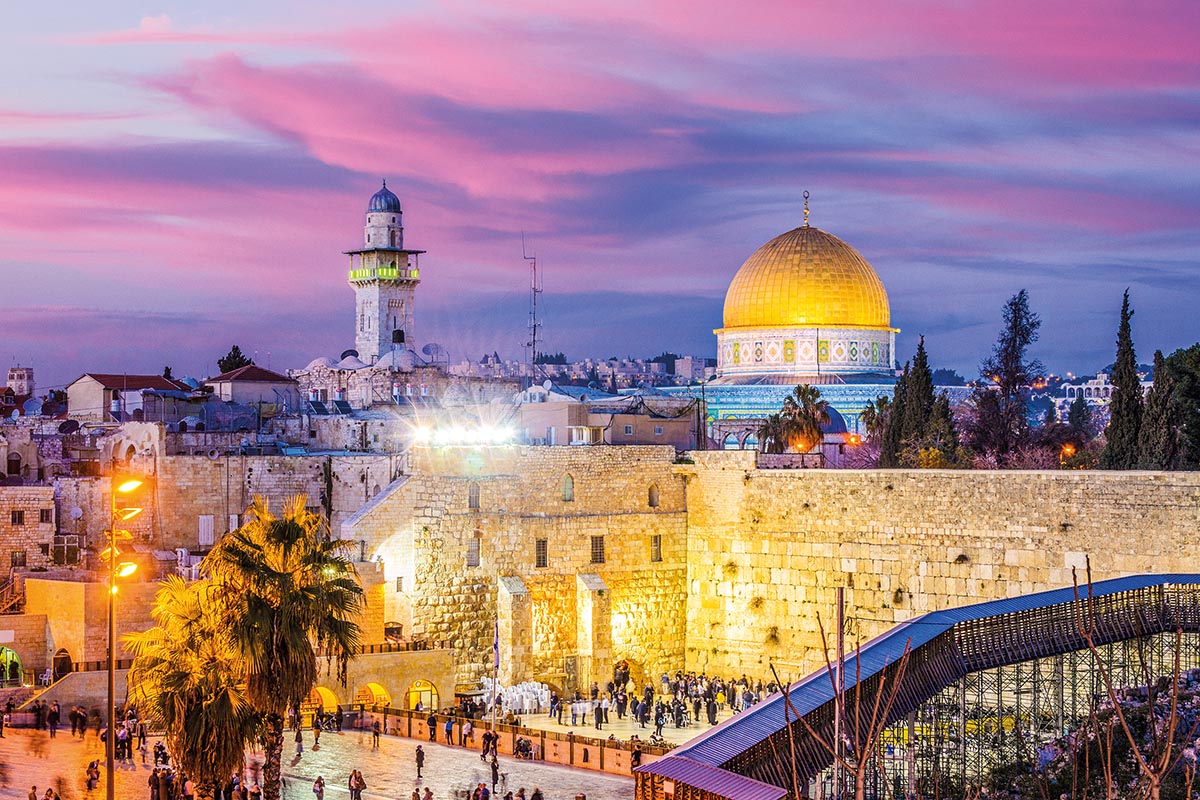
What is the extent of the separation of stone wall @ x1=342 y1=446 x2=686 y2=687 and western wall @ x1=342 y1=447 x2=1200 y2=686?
0.12ft

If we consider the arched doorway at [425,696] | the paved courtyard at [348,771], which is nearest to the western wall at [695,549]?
the arched doorway at [425,696]

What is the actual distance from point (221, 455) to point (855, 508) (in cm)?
1792

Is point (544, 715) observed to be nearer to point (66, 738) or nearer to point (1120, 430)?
point (66, 738)

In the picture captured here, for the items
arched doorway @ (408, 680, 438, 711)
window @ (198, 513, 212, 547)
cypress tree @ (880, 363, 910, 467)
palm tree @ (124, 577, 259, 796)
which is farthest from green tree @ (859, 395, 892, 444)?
palm tree @ (124, 577, 259, 796)

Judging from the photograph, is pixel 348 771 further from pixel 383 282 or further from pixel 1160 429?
pixel 383 282

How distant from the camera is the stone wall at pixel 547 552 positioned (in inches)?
1266

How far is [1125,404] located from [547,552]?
1204cm

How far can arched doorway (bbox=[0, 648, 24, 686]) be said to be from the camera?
31406 mm

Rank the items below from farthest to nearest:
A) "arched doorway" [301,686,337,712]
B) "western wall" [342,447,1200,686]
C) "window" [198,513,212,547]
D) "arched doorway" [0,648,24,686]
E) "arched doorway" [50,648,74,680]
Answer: "window" [198,513,212,547]
"arched doorway" [0,648,24,686]
"arched doorway" [50,648,74,680]
"western wall" [342,447,1200,686]
"arched doorway" [301,686,337,712]

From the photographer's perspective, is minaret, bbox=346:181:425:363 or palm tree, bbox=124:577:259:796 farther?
minaret, bbox=346:181:425:363

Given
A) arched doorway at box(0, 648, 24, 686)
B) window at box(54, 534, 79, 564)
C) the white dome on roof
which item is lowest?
arched doorway at box(0, 648, 24, 686)

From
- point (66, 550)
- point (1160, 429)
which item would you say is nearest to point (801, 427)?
point (1160, 429)

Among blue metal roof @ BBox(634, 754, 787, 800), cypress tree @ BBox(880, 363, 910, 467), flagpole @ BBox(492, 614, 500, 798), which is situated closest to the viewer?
blue metal roof @ BBox(634, 754, 787, 800)

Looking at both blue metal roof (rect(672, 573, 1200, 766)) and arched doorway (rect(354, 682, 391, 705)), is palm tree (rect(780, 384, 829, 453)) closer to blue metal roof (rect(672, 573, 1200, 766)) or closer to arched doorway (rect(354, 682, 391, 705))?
arched doorway (rect(354, 682, 391, 705))
